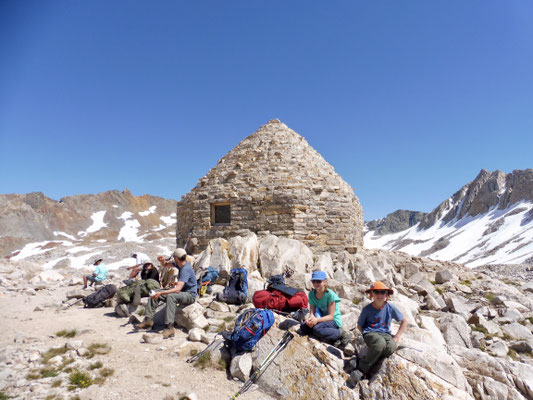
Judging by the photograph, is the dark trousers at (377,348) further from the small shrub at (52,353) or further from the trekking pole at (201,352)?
the small shrub at (52,353)

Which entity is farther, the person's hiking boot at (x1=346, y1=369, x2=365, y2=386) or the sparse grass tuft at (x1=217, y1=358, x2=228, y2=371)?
the sparse grass tuft at (x1=217, y1=358, x2=228, y2=371)

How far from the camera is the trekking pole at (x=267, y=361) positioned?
184 inches

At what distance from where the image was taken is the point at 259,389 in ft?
15.4

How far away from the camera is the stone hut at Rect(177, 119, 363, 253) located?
1314 cm

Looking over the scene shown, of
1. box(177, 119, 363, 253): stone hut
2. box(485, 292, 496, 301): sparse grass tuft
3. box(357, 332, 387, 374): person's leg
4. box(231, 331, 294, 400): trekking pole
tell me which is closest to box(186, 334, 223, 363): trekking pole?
box(231, 331, 294, 400): trekking pole

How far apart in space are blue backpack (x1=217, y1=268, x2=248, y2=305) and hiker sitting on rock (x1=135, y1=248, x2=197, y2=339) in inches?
67.3

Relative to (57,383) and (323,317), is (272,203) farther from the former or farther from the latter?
(57,383)

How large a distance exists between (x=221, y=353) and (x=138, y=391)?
146cm

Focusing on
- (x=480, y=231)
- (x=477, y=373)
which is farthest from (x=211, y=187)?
(x=480, y=231)

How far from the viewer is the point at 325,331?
4.98 metres

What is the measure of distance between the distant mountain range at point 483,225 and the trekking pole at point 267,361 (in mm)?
49183

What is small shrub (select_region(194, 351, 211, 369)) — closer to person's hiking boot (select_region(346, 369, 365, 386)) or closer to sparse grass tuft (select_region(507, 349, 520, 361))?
person's hiking boot (select_region(346, 369, 365, 386))

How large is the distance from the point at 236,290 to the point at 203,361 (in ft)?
10.3

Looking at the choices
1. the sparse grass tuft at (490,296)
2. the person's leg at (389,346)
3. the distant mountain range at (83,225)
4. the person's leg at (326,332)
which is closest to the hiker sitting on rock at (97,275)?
the person's leg at (326,332)
